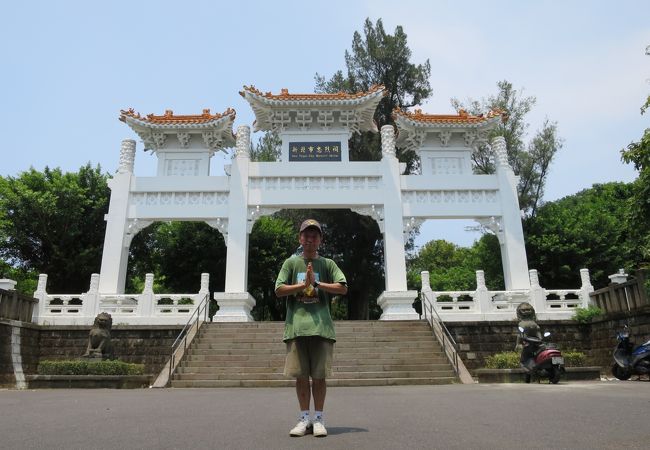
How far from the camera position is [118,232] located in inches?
596

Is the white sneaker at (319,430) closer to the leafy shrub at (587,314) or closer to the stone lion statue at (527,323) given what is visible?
the stone lion statue at (527,323)

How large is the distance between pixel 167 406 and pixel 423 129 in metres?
13.4

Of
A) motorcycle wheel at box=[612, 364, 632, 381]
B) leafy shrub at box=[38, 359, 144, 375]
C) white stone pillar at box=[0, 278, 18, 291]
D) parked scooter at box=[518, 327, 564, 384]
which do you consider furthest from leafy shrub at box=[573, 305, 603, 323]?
white stone pillar at box=[0, 278, 18, 291]

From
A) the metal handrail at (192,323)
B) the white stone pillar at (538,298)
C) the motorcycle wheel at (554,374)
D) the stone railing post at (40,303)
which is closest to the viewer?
the motorcycle wheel at (554,374)

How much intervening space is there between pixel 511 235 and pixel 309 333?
13.4m

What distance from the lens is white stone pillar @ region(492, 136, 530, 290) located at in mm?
14938

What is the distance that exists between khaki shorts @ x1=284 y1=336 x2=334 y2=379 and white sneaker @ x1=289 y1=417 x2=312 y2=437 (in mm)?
304

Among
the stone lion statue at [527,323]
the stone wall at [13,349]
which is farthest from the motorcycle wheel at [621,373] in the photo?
the stone wall at [13,349]

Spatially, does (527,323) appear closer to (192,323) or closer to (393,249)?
(393,249)

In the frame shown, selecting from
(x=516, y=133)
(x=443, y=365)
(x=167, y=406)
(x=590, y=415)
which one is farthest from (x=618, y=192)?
(x=167, y=406)

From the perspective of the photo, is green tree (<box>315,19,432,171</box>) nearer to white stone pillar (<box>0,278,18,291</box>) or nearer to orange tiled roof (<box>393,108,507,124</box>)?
orange tiled roof (<box>393,108,507,124</box>)

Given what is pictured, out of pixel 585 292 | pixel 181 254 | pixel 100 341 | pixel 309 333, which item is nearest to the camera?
pixel 309 333

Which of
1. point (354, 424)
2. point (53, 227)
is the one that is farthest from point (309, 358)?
point (53, 227)

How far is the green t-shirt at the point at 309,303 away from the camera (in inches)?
135
